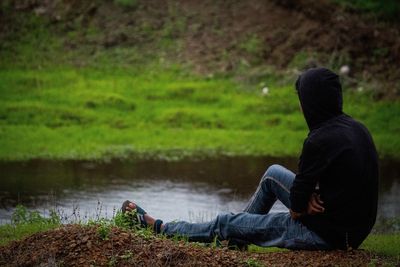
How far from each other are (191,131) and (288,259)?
12655 mm

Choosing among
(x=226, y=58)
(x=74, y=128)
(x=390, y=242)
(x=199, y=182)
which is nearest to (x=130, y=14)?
(x=226, y=58)

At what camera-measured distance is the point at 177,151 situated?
18.2m

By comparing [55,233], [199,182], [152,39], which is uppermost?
[152,39]

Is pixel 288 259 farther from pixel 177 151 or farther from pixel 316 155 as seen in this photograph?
pixel 177 151

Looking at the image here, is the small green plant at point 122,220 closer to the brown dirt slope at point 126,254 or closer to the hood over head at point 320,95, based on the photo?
the brown dirt slope at point 126,254

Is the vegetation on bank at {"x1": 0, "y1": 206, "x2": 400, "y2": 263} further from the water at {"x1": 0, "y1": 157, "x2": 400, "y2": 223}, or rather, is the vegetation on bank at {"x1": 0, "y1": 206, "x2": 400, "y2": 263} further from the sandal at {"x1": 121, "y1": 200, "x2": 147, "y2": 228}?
the water at {"x1": 0, "y1": 157, "x2": 400, "y2": 223}

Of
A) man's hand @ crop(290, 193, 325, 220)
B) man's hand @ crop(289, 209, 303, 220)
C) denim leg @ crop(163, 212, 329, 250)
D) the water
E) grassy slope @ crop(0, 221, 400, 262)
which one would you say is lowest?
the water

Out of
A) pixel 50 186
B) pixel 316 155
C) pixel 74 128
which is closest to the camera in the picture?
pixel 316 155

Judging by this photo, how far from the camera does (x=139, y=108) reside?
21250 millimetres

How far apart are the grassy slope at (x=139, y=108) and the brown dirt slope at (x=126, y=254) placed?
1031 centimetres

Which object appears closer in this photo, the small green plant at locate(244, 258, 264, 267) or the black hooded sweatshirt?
the small green plant at locate(244, 258, 264, 267)

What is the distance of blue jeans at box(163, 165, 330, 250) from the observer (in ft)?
24.2

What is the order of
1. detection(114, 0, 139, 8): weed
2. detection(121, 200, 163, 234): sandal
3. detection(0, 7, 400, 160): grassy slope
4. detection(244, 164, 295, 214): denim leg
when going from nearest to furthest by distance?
detection(244, 164, 295, 214): denim leg < detection(121, 200, 163, 234): sandal < detection(0, 7, 400, 160): grassy slope < detection(114, 0, 139, 8): weed

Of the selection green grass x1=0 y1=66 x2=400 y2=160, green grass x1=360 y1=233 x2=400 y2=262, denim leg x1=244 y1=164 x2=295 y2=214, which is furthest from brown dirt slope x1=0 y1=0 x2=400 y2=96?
denim leg x1=244 y1=164 x2=295 y2=214
